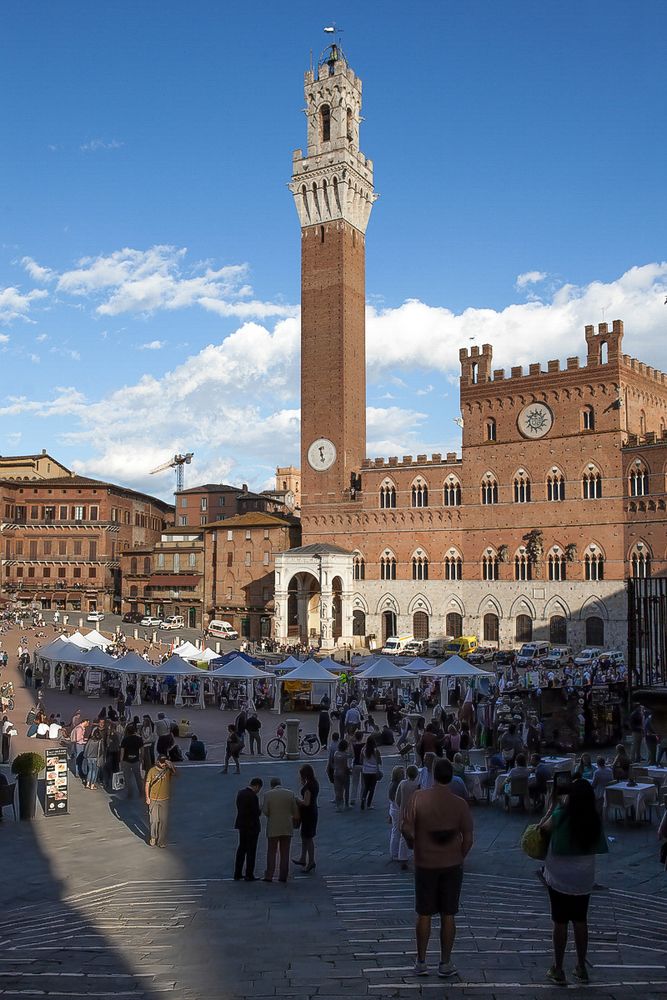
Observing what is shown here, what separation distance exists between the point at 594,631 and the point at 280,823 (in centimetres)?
3749

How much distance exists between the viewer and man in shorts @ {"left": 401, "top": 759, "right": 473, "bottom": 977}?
6.64m

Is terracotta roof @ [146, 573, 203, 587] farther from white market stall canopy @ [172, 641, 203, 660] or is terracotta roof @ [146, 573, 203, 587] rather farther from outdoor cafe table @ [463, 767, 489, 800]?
outdoor cafe table @ [463, 767, 489, 800]

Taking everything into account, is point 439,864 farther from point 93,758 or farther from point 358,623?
point 358,623

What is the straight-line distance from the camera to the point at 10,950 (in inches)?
304

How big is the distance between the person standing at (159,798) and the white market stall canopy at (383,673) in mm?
15016

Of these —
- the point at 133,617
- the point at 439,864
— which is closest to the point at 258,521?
the point at 133,617

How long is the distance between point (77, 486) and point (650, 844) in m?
63.9

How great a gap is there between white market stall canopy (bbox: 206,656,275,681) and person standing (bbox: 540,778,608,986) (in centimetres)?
2155

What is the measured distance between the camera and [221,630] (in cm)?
5553

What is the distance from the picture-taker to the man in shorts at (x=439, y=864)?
6.64 meters


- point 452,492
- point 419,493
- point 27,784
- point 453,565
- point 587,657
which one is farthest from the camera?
point 419,493

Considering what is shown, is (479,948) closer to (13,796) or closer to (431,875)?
(431,875)

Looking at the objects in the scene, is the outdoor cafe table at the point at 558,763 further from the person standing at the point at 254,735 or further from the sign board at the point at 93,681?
the sign board at the point at 93,681

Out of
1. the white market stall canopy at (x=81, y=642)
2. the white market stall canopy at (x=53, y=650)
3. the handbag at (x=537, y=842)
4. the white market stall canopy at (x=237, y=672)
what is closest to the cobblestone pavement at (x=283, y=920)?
the handbag at (x=537, y=842)
